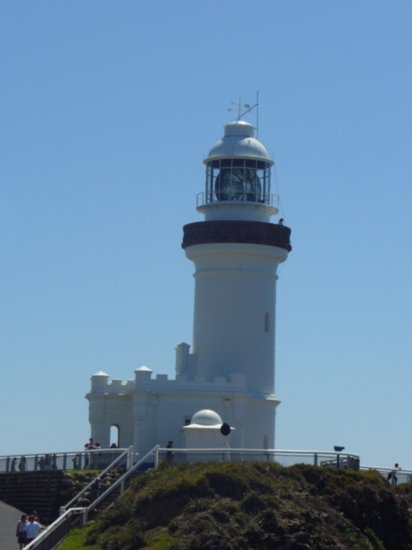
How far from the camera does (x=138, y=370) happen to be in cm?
5247

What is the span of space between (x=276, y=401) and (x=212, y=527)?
56.7 ft

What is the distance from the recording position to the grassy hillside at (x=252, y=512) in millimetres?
38125

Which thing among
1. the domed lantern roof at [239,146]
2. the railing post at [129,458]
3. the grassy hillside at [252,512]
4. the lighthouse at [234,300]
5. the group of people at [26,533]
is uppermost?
the domed lantern roof at [239,146]

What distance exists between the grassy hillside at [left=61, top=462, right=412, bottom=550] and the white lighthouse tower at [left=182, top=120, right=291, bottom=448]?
11.0m

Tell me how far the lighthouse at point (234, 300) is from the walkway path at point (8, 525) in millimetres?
7628

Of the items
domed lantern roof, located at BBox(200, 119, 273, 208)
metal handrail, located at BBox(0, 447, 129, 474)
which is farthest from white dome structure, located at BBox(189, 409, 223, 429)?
domed lantern roof, located at BBox(200, 119, 273, 208)

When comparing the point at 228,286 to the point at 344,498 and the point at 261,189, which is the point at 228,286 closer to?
the point at 261,189

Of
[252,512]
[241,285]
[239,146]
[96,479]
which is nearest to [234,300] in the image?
[241,285]

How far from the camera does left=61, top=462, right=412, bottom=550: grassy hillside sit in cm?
3812

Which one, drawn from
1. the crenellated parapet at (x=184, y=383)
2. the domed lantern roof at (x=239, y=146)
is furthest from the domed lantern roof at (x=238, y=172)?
the crenellated parapet at (x=184, y=383)

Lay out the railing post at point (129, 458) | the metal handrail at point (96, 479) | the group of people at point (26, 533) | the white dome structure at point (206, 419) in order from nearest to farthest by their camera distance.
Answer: the group of people at point (26, 533) → the metal handrail at point (96, 479) → the railing post at point (129, 458) → the white dome structure at point (206, 419)

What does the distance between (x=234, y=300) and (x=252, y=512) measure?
651 inches

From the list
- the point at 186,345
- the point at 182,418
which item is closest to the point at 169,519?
the point at 182,418

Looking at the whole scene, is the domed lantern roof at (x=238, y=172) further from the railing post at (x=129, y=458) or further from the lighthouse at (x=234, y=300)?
the railing post at (x=129, y=458)
